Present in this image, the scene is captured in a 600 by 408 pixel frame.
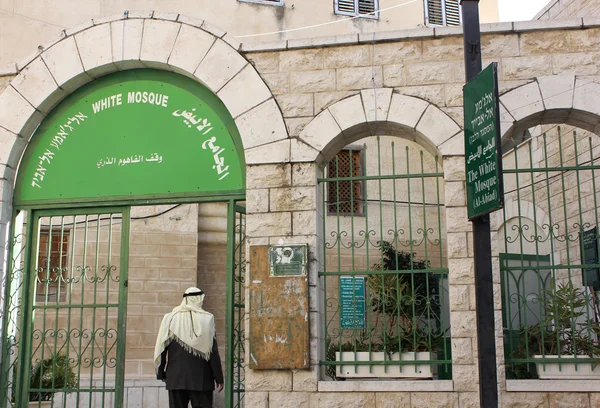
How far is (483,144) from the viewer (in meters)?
5.30

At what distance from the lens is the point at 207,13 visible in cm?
1409

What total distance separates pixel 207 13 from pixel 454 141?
851 centimetres

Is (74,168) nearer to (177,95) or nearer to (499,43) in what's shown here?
(177,95)

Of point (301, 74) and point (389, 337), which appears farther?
point (301, 74)

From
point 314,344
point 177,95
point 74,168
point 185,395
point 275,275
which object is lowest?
point 185,395

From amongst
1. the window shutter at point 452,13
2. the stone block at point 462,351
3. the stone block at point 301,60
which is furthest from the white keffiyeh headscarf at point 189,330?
the window shutter at point 452,13

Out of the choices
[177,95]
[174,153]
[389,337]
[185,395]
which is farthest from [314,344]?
[177,95]

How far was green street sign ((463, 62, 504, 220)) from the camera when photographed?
16.5 feet

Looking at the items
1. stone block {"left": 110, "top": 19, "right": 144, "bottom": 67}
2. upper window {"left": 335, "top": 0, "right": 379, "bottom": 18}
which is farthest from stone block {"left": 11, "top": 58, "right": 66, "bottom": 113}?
upper window {"left": 335, "top": 0, "right": 379, "bottom": 18}

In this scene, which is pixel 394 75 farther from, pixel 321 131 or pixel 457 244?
pixel 457 244

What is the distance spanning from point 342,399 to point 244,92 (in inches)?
124

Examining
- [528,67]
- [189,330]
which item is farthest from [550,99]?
[189,330]

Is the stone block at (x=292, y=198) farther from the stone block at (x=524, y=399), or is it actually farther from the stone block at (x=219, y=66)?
the stone block at (x=524, y=399)

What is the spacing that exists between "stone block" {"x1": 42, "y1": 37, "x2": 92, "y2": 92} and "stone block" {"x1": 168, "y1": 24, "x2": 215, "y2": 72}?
1058 millimetres
